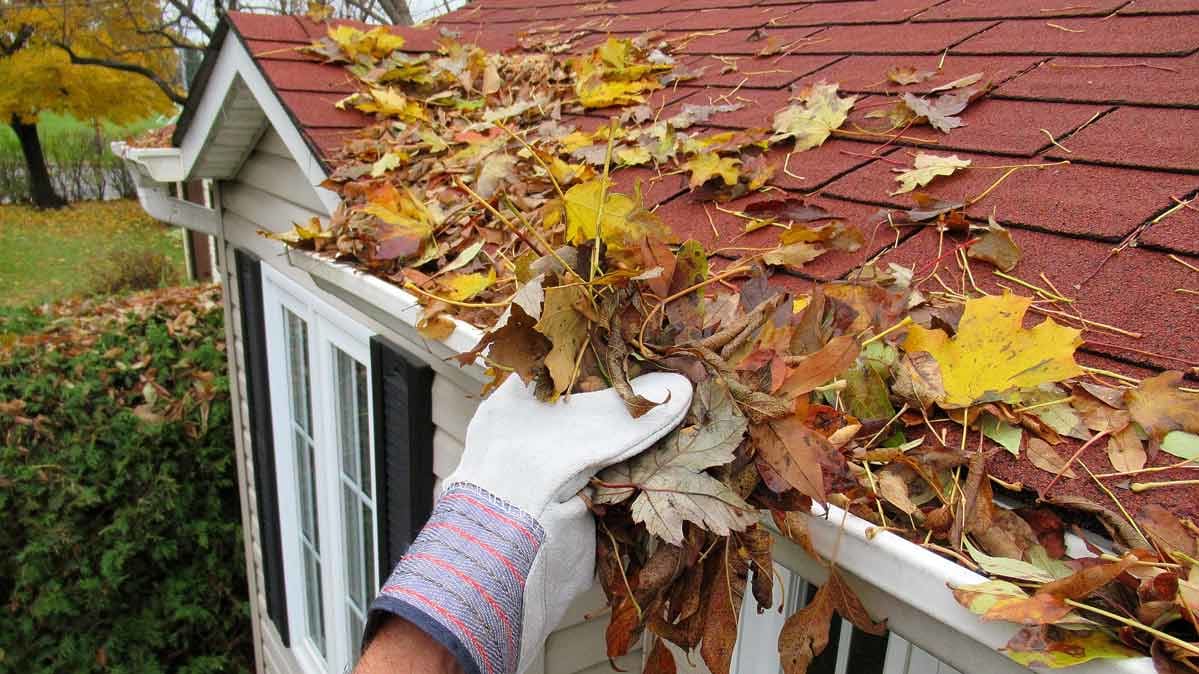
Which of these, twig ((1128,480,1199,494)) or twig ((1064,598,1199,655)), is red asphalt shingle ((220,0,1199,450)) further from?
twig ((1064,598,1199,655))

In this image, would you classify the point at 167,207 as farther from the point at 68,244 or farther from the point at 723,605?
the point at 68,244

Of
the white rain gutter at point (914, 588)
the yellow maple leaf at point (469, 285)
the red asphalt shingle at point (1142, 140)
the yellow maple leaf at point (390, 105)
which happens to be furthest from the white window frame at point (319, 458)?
the red asphalt shingle at point (1142, 140)

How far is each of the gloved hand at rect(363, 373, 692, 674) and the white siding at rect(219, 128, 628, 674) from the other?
962 mm

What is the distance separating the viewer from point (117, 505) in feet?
17.9

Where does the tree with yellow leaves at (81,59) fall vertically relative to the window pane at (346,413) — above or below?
above

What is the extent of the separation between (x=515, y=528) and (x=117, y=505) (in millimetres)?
5472

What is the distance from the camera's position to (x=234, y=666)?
5.96 metres

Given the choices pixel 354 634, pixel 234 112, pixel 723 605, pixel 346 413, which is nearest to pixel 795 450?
pixel 723 605

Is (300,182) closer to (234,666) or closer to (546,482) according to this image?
(546,482)

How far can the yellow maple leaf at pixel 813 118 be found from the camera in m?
2.00

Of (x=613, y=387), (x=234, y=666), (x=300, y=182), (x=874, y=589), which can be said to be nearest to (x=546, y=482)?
(x=613, y=387)

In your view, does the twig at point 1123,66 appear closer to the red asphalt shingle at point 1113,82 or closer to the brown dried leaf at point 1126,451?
the red asphalt shingle at point 1113,82

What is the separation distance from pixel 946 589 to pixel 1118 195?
3.11 ft

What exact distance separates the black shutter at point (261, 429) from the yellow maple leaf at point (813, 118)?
2.94 metres
